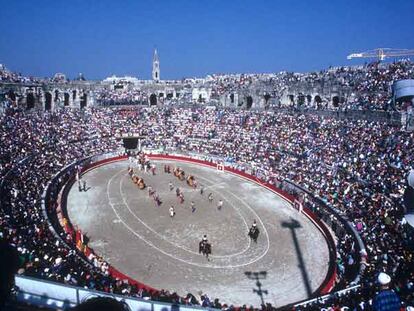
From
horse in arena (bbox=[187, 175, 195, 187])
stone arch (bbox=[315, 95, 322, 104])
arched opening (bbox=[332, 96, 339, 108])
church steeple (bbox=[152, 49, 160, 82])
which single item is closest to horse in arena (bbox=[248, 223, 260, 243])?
horse in arena (bbox=[187, 175, 195, 187])

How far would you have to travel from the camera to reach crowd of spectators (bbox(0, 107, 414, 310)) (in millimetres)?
17094

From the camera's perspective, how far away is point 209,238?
2531cm

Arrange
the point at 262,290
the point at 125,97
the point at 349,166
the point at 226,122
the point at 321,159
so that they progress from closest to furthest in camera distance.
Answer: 1. the point at 262,290
2. the point at 349,166
3. the point at 321,159
4. the point at 226,122
5. the point at 125,97

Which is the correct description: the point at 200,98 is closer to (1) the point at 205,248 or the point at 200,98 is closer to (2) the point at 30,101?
(2) the point at 30,101

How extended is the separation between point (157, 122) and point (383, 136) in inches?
1240

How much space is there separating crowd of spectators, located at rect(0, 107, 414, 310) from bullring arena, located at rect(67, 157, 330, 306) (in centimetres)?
239

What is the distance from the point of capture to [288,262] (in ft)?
73.6

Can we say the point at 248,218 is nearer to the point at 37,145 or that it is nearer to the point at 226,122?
the point at 37,145

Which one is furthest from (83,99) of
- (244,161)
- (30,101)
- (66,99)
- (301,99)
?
(301,99)

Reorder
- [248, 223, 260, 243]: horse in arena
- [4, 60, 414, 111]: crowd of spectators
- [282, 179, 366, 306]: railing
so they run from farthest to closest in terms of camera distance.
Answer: [4, 60, 414, 111]: crowd of spectators → [248, 223, 260, 243]: horse in arena → [282, 179, 366, 306]: railing

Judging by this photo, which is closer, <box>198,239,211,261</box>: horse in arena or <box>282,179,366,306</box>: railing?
<box>282,179,366,306</box>: railing

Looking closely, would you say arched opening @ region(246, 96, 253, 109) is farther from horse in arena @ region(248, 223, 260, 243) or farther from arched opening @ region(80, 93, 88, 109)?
horse in arena @ region(248, 223, 260, 243)

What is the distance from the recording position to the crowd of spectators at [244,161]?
56.1 feet

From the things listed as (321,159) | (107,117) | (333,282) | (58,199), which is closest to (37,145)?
(58,199)
